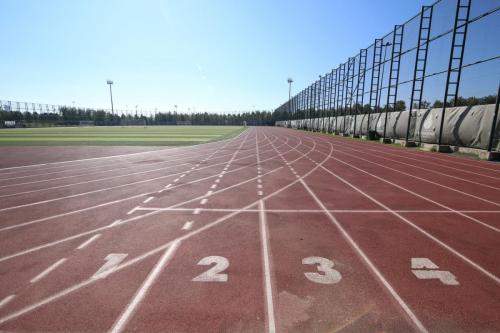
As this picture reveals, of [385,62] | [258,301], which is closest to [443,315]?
[258,301]

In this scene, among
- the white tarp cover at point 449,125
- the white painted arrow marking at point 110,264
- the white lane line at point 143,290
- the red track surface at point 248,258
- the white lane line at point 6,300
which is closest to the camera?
the white lane line at point 143,290

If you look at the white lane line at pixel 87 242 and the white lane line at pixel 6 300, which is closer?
the white lane line at pixel 6 300

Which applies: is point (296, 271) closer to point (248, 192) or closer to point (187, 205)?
point (187, 205)

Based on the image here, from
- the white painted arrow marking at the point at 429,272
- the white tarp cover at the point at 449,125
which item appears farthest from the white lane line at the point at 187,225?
the white tarp cover at the point at 449,125

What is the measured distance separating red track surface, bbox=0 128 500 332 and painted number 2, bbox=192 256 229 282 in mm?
25

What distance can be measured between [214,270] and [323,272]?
56.3 inches

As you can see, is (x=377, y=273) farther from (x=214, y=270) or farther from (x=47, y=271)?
(x=47, y=271)

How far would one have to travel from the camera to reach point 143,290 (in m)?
3.46

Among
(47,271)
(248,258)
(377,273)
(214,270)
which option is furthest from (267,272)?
(47,271)

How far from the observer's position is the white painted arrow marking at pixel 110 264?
3789mm

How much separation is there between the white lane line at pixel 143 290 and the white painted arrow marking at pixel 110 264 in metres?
0.55

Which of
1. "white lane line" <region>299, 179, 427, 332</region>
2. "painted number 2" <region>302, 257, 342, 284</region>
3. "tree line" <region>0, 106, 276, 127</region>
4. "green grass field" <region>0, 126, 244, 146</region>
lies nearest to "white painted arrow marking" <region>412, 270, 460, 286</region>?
"white lane line" <region>299, 179, 427, 332</region>

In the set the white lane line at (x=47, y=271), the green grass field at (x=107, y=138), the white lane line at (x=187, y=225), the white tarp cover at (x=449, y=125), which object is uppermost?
the white tarp cover at (x=449, y=125)

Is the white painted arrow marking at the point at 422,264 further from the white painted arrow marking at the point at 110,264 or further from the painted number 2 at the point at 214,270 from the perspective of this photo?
the white painted arrow marking at the point at 110,264
